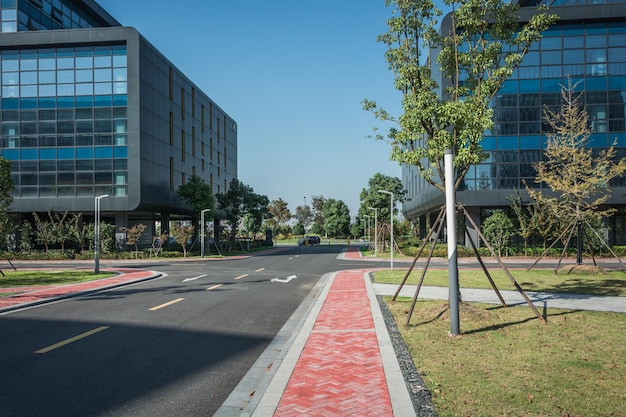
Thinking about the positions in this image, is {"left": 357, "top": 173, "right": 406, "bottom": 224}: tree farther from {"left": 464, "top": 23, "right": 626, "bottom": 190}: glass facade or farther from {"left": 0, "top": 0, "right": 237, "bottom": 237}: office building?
{"left": 0, "top": 0, "right": 237, "bottom": 237}: office building

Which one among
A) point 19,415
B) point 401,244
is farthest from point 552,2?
point 19,415

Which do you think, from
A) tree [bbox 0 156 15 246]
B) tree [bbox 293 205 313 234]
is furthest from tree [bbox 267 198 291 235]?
tree [bbox 0 156 15 246]

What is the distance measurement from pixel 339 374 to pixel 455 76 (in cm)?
895

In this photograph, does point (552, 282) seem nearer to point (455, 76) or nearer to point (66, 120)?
point (455, 76)

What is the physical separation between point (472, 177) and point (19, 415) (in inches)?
1600

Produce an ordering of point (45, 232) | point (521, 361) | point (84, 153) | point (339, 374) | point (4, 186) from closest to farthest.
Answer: point (339, 374) < point (521, 361) < point (4, 186) < point (45, 232) < point (84, 153)

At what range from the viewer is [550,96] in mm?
41375

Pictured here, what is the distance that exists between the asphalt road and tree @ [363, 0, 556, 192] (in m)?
5.75

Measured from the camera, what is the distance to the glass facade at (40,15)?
45531 millimetres

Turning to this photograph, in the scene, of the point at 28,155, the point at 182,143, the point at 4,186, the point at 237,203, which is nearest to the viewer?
the point at 4,186

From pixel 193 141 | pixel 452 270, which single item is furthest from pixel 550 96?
pixel 193 141

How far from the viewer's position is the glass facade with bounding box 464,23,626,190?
41031 mm

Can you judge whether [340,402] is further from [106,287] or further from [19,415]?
[106,287]

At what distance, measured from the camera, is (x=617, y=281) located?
18453 millimetres
